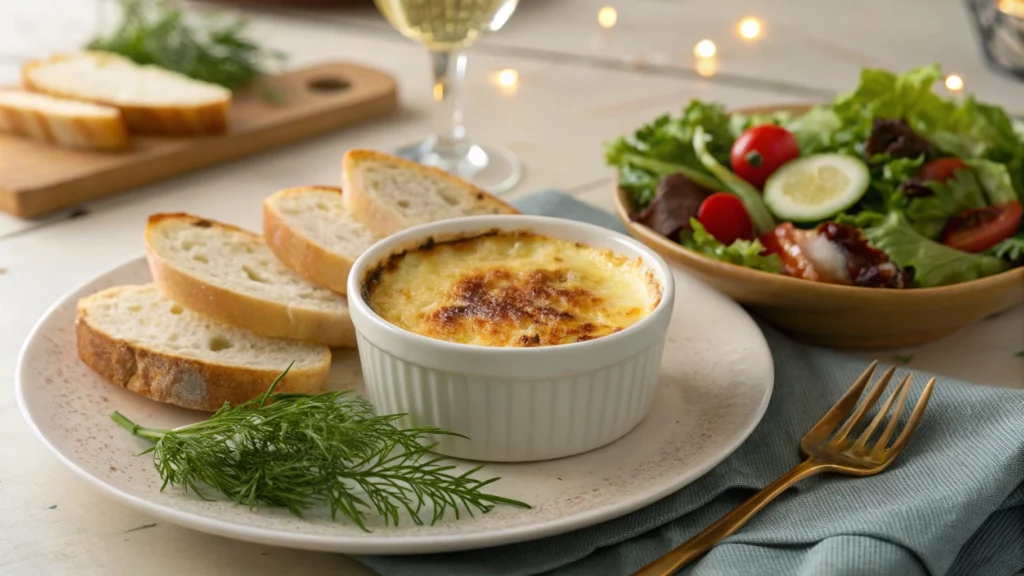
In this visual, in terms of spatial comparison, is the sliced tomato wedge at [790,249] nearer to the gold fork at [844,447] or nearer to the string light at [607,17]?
the gold fork at [844,447]

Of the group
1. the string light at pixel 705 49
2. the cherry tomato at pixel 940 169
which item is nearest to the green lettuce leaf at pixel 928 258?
the cherry tomato at pixel 940 169

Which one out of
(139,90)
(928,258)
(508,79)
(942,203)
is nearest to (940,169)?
(942,203)

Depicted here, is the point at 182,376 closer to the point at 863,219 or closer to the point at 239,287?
the point at 239,287

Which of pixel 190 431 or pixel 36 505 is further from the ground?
pixel 190 431

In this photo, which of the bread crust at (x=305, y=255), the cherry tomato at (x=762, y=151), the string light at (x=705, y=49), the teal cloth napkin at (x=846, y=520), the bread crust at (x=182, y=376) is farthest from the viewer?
the string light at (x=705, y=49)

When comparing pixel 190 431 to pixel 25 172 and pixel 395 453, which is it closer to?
pixel 395 453

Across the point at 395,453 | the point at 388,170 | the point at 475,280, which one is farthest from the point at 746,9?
the point at 395,453

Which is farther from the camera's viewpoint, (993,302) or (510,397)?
(993,302)
